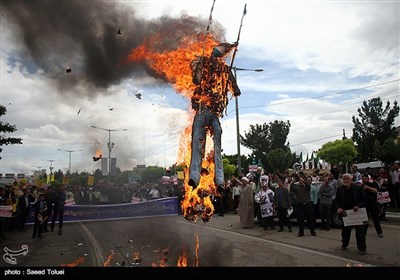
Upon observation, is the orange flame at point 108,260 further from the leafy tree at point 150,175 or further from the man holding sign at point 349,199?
the leafy tree at point 150,175

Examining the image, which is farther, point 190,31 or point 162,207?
point 162,207

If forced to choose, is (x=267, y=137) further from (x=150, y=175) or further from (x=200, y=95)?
(x=200, y=95)

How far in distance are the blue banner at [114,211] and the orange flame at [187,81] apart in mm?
8951

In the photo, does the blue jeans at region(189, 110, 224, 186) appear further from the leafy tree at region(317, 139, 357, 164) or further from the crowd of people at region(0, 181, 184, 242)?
the leafy tree at region(317, 139, 357, 164)

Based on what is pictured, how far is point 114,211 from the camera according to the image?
17578mm

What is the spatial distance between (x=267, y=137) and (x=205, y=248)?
44485 mm

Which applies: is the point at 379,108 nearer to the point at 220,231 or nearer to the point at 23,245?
the point at 220,231

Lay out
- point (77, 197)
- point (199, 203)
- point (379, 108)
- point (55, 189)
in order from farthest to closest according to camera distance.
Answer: point (379, 108) < point (77, 197) < point (55, 189) < point (199, 203)

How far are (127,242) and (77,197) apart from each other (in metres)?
9.60

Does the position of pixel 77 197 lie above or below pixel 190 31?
below

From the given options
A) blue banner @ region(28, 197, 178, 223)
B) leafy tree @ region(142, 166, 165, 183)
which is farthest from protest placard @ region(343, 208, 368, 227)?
leafy tree @ region(142, 166, 165, 183)
